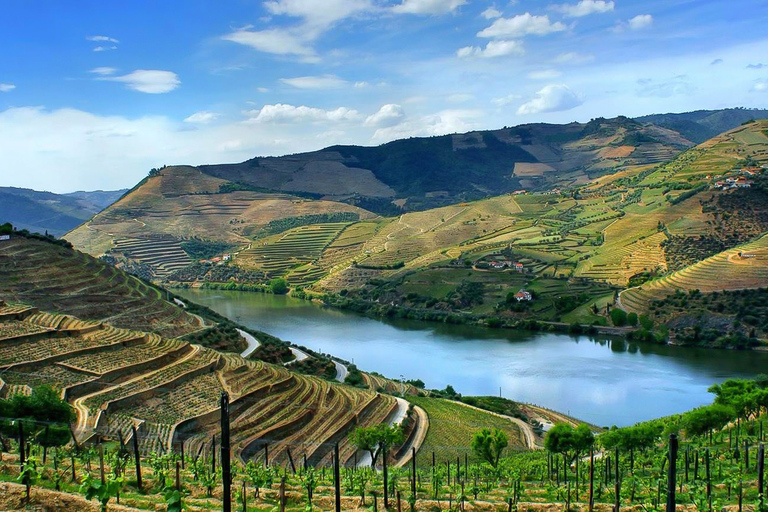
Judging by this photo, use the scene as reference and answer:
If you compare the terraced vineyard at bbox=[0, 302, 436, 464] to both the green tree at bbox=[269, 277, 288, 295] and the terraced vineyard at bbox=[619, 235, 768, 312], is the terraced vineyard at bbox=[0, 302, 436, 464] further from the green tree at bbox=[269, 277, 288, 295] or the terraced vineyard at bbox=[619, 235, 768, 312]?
the green tree at bbox=[269, 277, 288, 295]

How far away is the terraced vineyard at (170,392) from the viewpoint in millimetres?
22516

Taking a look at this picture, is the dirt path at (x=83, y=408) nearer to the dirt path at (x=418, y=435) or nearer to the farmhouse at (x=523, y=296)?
the dirt path at (x=418, y=435)

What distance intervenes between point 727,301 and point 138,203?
105166mm

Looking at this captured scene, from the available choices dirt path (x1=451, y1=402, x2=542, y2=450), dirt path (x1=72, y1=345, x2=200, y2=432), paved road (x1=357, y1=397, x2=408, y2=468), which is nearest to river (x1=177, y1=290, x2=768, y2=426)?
dirt path (x1=451, y1=402, x2=542, y2=450)

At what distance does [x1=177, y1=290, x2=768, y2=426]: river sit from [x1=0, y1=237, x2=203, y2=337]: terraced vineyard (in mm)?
13989

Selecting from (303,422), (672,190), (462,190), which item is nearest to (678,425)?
(303,422)

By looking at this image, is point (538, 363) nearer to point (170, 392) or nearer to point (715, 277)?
point (715, 277)

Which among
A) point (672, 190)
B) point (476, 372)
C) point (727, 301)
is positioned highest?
point (672, 190)

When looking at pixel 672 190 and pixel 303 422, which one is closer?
pixel 303 422

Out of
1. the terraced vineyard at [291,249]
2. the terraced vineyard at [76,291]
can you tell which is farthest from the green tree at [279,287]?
the terraced vineyard at [76,291]

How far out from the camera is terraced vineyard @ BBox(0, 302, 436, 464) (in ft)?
73.9

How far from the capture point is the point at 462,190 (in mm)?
190000

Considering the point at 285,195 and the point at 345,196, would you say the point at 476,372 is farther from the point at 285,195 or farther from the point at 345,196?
the point at 345,196

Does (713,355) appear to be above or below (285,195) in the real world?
below
